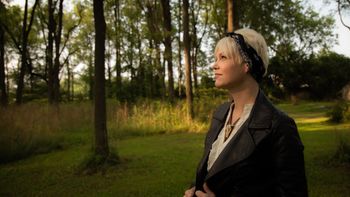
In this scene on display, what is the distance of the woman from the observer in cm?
171

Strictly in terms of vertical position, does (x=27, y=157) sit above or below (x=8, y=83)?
below

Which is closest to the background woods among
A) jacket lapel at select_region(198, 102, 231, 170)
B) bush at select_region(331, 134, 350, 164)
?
bush at select_region(331, 134, 350, 164)

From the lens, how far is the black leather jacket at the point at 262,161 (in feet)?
5.59

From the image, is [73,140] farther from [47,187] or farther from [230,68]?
[230,68]

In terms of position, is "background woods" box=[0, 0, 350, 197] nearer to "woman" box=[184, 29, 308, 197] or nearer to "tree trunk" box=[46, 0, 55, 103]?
"tree trunk" box=[46, 0, 55, 103]

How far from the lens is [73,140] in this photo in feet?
41.9

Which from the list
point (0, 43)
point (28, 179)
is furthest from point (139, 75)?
point (28, 179)

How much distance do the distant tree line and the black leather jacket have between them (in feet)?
36.5

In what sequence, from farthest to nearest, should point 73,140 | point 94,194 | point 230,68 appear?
point 73,140, point 94,194, point 230,68

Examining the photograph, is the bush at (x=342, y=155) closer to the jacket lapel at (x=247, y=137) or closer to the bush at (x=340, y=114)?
the jacket lapel at (x=247, y=137)

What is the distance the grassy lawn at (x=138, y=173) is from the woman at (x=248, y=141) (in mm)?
4307

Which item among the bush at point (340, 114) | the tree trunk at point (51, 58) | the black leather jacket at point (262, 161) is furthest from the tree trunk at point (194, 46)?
the black leather jacket at point (262, 161)

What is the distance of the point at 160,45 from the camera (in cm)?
2623

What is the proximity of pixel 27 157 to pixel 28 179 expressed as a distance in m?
2.87
